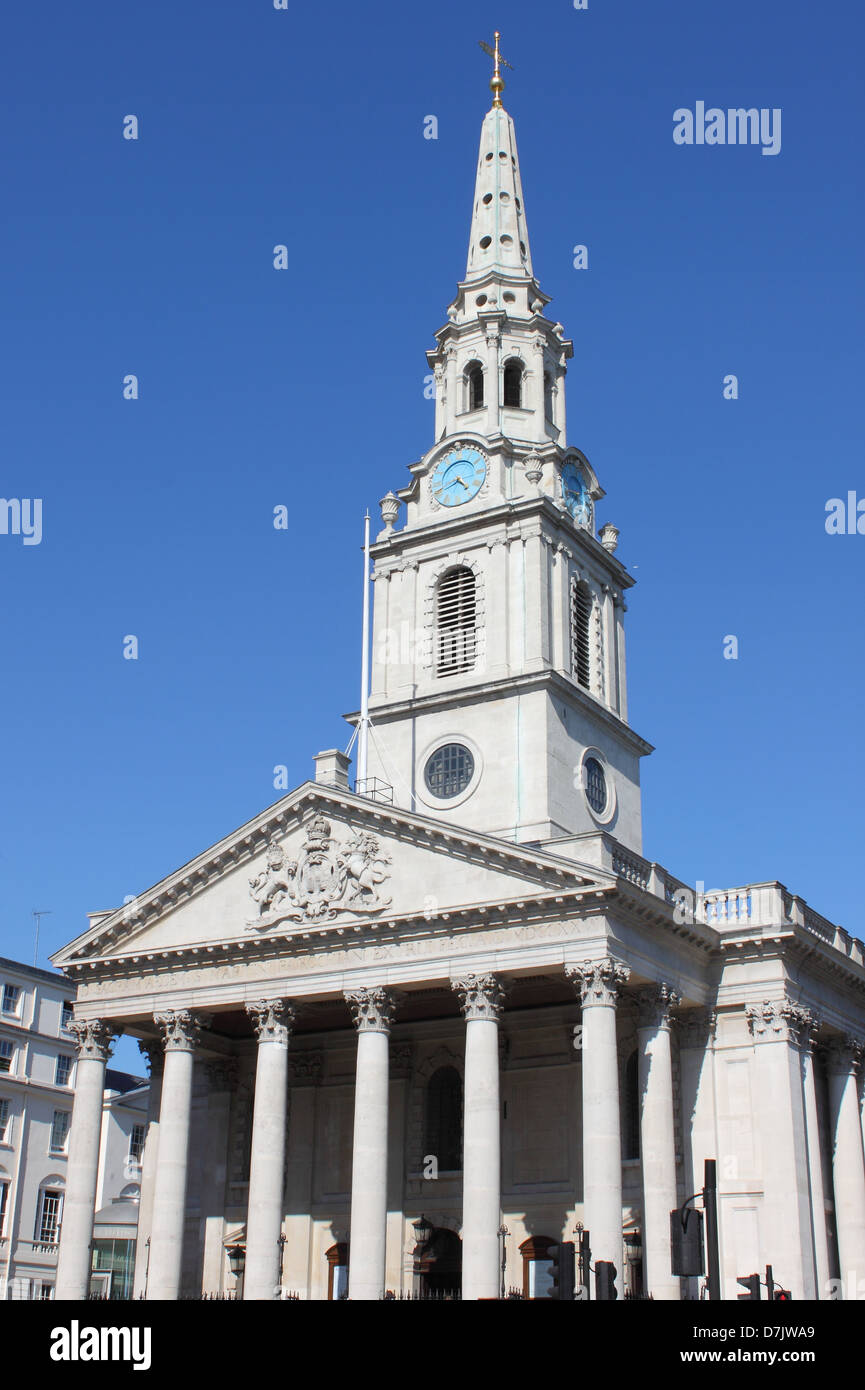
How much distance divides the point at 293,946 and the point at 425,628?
50.9 feet

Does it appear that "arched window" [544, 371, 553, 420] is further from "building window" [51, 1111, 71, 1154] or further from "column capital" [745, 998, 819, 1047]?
"building window" [51, 1111, 71, 1154]

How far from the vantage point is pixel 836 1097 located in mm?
45625

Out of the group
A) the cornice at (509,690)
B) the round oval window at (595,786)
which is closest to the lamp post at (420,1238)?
the round oval window at (595,786)

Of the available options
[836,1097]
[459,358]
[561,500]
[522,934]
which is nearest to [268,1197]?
[522,934]

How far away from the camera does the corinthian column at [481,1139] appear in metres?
36.6

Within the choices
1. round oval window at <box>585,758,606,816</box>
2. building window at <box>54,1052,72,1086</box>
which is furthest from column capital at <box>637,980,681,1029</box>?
building window at <box>54,1052,72,1086</box>

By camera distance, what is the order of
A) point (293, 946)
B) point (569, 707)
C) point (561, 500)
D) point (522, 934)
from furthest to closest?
point (561, 500), point (569, 707), point (293, 946), point (522, 934)

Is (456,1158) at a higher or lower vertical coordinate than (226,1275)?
higher

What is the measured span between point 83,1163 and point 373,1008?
33.7 feet

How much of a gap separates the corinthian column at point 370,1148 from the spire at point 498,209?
32652mm

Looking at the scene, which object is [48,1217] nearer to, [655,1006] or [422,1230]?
[422,1230]

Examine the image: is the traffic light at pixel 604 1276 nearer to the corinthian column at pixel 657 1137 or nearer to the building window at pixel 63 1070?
the corinthian column at pixel 657 1137
